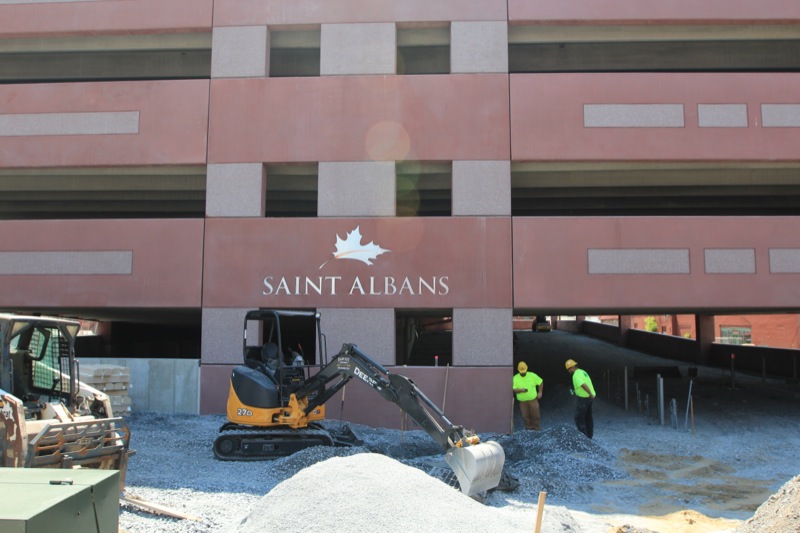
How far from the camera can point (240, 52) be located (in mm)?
16578

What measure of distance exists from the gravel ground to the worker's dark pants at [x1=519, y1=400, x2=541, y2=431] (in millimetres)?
747

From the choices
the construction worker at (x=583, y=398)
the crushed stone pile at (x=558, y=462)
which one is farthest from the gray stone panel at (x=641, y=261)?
the crushed stone pile at (x=558, y=462)

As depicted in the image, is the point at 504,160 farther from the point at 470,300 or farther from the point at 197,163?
the point at 197,163

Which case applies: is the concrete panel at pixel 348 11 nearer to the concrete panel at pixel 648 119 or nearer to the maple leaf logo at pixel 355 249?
the concrete panel at pixel 648 119

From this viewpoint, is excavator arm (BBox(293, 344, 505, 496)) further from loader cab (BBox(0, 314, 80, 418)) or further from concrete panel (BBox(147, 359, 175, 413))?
concrete panel (BBox(147, 359, 175, 413))

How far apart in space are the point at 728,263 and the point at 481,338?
597 cm

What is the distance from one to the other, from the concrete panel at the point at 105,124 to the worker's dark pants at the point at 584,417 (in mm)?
10485

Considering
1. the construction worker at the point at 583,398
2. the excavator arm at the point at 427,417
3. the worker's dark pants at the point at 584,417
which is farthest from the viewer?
the worker's dark pants at the point at 584,417

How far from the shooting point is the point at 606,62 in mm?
18281

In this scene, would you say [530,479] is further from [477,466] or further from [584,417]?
[584,417]

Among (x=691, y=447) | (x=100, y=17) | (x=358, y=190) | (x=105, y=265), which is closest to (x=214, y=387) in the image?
(x=105, y=265)

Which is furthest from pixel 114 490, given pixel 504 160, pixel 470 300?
pixel 504 160

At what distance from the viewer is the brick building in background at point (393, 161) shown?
15.6 metres

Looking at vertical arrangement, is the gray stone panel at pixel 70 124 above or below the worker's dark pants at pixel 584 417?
above
